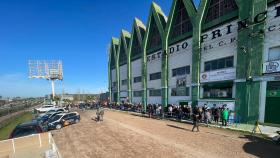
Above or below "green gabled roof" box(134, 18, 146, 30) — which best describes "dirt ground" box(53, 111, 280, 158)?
below

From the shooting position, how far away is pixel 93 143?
448 inches

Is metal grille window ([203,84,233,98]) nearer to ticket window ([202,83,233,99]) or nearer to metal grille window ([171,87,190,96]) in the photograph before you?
ticket window ([202,83,233,99])

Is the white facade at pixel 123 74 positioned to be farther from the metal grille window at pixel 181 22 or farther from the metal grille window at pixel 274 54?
the metal grille window at pixel 274 54

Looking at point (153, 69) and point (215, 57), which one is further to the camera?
point (153, 69)

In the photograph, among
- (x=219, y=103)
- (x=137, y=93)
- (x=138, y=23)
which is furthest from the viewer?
(x=138, y=23)

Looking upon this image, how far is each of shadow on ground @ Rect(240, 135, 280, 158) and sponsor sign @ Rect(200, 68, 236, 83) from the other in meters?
9.14

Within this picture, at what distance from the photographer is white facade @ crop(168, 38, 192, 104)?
2430 cm

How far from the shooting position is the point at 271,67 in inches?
595

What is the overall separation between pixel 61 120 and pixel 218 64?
66.5 feet

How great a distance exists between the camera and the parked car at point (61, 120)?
17797 mm

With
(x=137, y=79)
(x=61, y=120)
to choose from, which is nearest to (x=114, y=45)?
(x=137, y=79)

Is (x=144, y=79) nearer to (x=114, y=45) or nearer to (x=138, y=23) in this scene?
(x=138, y=23)

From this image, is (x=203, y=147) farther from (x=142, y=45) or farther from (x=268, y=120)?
(x=142, y=45)

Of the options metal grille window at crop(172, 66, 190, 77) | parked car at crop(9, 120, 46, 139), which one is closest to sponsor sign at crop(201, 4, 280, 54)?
metal grille window at crop(172, 66, 190, 77)
